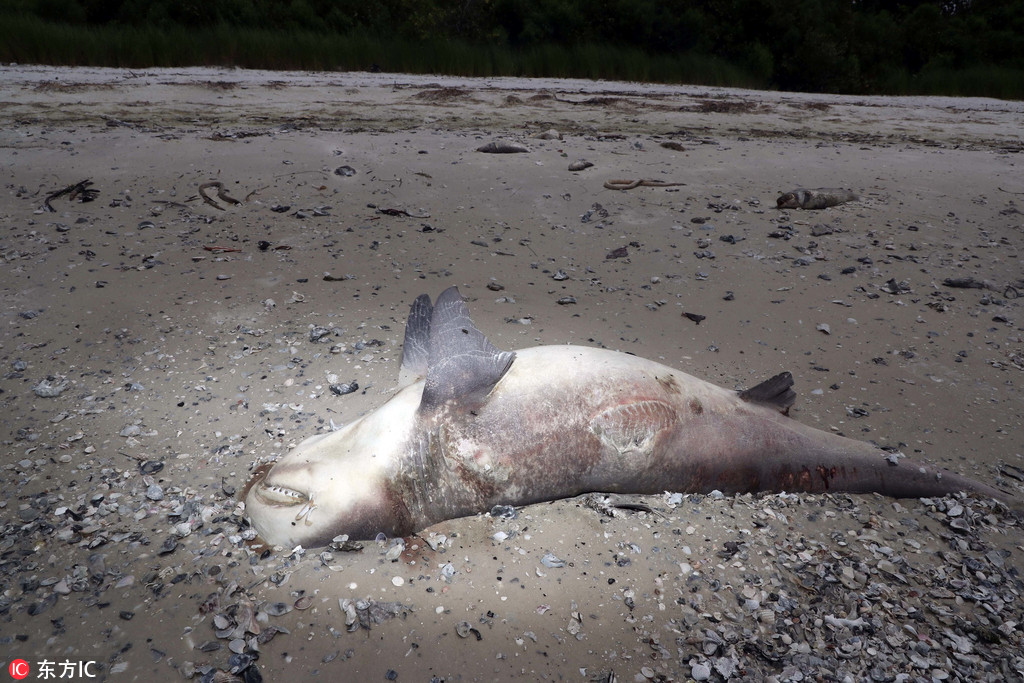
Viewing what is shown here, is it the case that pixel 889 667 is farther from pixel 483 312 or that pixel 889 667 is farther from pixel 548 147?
pixel 548 147

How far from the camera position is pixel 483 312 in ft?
10.7

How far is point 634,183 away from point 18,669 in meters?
4.51

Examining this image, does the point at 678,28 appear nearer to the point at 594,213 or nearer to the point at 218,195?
the point at 594,213

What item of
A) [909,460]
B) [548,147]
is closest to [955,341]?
[909,460]

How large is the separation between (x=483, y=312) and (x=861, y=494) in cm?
189

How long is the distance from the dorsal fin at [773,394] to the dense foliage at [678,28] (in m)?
11.9

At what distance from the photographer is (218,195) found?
15.0 feet

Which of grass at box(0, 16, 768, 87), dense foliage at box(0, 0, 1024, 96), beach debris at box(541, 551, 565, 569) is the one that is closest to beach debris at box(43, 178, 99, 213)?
beach debris at box(541, 551, 565, 569)

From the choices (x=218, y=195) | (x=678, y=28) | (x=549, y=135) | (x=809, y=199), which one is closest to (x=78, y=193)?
(x=218, y=195)

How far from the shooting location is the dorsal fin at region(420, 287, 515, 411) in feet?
6.94

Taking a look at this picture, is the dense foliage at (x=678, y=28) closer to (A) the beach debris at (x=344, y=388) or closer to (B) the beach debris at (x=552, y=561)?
(A) the beach debris at (x=344, y=388)

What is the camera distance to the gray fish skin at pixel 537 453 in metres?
2.01

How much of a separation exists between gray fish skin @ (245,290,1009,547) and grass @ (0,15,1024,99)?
11629mm
